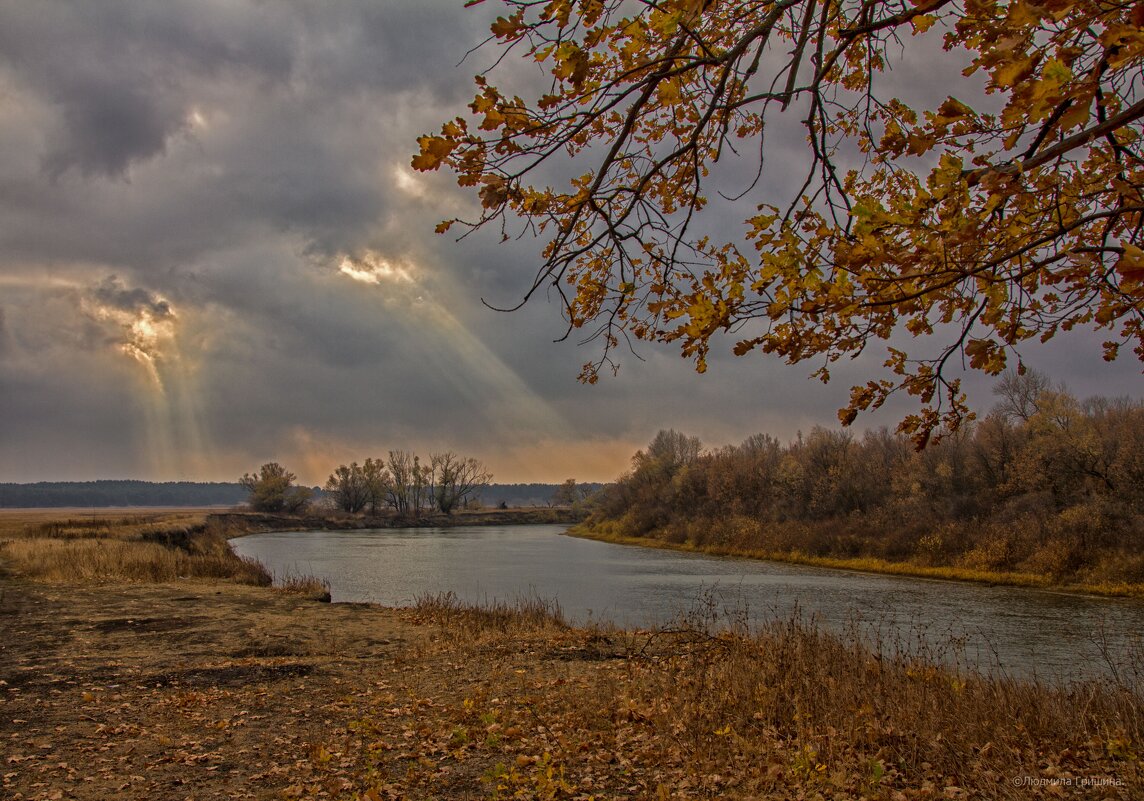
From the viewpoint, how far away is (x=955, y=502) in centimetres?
4041

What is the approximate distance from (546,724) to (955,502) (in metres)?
39.9

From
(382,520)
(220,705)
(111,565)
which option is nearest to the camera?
(220,705)

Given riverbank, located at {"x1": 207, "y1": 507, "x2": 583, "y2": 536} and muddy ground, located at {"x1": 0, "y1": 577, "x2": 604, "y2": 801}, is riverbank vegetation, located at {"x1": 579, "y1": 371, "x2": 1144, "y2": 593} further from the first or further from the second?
riverbank, located at {"x1": 207, "y1": 507, "x2": 583, "y2": 536}

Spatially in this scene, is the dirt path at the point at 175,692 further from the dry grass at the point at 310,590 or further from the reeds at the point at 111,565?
the reeds at the point at 111,565

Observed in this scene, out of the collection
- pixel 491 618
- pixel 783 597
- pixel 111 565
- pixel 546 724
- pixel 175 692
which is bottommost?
pixel 783 597

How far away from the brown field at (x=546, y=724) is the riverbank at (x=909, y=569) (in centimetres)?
1968

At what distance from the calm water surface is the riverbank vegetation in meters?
3.75

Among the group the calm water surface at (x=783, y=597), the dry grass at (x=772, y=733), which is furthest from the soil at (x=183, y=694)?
the calm water surface at (x=783, y=597)

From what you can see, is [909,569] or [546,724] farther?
[909,569]

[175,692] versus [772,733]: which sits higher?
[772,733]

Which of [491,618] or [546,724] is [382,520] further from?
[546,724]

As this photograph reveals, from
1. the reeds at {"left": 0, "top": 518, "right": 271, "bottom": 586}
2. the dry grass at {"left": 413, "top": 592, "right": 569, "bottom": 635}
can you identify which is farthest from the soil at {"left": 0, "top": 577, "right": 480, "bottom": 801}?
the reeds at {"left": 0, "top": 518, "right": 271, "bottom": 586}

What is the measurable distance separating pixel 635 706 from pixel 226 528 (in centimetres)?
8213

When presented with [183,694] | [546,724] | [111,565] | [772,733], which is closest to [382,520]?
[111,565]
